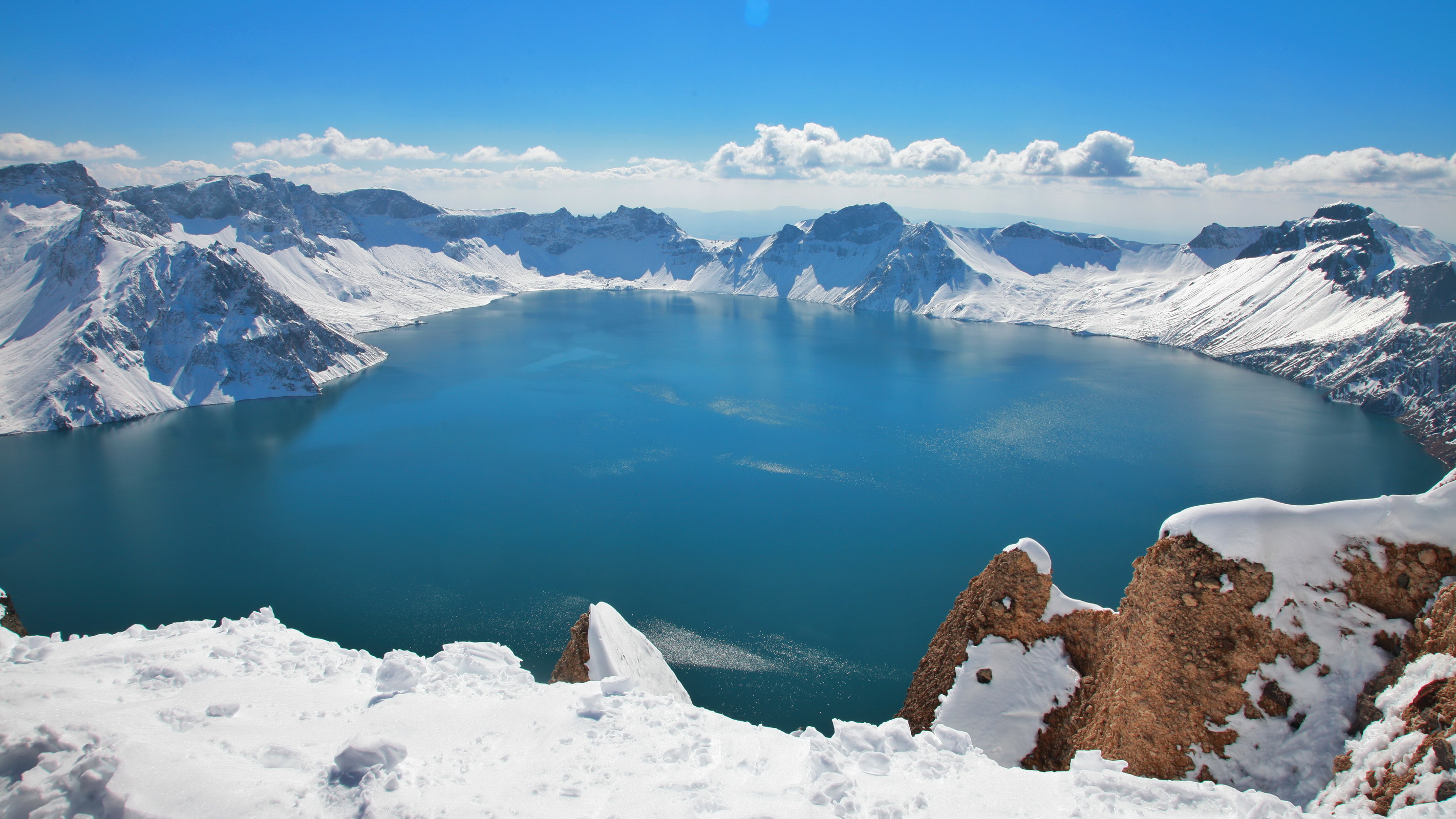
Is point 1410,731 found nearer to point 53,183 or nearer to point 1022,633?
point 1022,633

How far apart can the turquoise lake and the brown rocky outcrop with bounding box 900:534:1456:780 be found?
18.4m

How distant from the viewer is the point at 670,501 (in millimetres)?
57844

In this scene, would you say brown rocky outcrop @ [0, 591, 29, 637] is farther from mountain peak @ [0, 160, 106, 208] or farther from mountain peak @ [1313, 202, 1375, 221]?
mountain peak @ [1313, 202, 1375, 221]

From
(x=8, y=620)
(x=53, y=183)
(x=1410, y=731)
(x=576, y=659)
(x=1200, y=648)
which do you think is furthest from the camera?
(x=53, y=183)

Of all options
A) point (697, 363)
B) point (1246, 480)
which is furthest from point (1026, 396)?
point (697, 363)

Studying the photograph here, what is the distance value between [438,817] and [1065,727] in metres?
15.6

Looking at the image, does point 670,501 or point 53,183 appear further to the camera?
point 53,183

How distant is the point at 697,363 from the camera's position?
403ft

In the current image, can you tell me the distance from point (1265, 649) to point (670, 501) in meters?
46.8

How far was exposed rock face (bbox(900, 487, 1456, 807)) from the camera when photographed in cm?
1285

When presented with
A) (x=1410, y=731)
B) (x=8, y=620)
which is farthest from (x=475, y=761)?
(x=8, y=620)

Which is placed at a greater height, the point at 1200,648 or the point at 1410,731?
the point at 1410,731

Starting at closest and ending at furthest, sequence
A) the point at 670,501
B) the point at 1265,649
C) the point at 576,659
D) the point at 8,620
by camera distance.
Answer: the point at 1265,649, the point at 576,659, the point at 8,620, the point at 670,501

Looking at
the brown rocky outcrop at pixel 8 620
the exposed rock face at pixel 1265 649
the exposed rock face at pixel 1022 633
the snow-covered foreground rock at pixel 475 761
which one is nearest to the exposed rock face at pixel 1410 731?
the exposed rock face at pixel 1265 649
